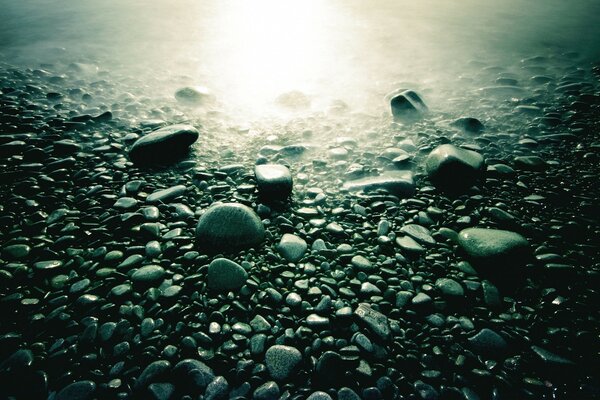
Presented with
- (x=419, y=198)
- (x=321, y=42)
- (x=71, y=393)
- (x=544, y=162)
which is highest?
(x=321, y=42)

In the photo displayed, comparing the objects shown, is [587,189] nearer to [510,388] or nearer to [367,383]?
[510,388]

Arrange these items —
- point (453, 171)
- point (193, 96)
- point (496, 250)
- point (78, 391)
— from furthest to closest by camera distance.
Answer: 1. point (193, 96)
2. point (453, 171)
3. point (496, 250)
4. point (78, 391)

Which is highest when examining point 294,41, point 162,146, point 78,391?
point 294,41

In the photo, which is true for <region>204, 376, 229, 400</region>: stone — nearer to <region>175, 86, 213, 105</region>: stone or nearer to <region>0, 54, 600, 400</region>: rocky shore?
<region>0, 54, 600, 400</region>: rocky shore

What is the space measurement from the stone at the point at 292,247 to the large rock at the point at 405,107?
2.81 metres

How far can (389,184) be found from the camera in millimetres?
3096

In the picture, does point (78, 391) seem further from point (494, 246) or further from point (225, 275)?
point (494, 246)

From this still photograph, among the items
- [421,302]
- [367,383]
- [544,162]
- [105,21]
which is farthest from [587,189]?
[105,21]

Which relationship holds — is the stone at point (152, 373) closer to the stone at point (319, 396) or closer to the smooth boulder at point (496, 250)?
the stone at point (319, 396)

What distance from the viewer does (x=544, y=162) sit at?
3.36 m

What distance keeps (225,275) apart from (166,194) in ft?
3.96

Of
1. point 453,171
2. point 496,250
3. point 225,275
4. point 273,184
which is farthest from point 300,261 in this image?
point 453,171

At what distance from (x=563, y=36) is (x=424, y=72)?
14.7 feet

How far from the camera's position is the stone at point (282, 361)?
1.73m
